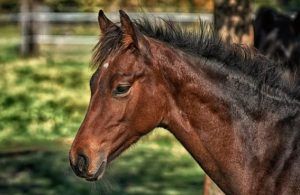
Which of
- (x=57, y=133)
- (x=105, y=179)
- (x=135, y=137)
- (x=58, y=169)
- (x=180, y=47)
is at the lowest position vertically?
(x=57, y=133)

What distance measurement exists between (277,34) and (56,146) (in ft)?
12.9

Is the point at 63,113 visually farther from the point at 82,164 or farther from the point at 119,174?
the point at 82,164

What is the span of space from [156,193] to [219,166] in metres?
5.79

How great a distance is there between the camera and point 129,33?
5.47 meters

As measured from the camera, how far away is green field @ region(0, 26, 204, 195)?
37.9ft

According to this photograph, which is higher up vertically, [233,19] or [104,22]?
[104,22]

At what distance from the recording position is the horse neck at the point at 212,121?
218 inches

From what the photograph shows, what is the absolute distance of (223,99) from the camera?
559cm

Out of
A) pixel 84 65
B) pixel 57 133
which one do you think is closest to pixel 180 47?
pixel 57 133

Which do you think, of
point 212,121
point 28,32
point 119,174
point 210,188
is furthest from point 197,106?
point 28,32

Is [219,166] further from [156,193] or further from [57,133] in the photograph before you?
[57,133]

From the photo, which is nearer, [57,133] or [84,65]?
[57,133]

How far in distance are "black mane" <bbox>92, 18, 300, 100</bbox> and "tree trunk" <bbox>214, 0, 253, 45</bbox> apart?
134 inches

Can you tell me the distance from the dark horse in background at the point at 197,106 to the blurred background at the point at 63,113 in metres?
0.48
